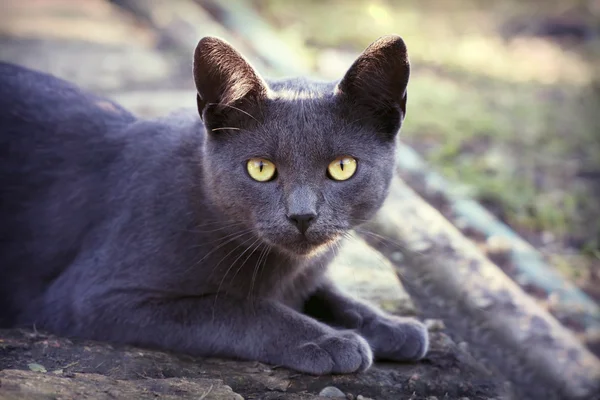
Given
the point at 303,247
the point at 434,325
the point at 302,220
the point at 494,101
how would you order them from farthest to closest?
the point at 494,101 < the point at 434,325 < the point at 303,247 < the point at 302,220

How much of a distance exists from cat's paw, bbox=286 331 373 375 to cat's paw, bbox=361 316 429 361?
237 mm

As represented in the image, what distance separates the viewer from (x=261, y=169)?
89.4 inches

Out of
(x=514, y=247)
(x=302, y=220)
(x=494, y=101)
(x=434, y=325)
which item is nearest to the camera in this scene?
(x=302, y=220)

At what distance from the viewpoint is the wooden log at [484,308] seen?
289 cm

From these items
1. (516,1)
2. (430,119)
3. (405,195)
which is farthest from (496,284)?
(516,1)

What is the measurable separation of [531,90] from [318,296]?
15.5ft

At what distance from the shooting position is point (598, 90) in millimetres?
6758

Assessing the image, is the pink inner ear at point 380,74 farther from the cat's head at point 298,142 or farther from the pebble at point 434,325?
the pebble at point 434,325

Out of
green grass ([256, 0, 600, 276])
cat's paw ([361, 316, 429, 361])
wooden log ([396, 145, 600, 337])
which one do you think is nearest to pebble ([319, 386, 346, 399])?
cat's paw ([361, 316, 429, 361])

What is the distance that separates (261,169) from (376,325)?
772mm

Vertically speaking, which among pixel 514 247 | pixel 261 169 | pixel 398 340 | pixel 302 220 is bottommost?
pixel 398 340

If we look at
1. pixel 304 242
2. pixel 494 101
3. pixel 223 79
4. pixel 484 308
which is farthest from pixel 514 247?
pixel 494 101

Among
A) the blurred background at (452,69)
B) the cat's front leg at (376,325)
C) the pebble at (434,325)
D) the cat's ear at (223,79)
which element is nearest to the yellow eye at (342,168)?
the cat's ear at (223,79)

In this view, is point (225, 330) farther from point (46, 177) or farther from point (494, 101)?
point (494, 101)
